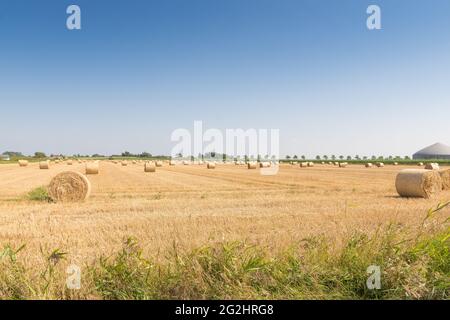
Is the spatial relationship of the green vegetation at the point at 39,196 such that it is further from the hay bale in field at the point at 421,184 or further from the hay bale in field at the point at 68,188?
the hay bale in field at the point at 421,184

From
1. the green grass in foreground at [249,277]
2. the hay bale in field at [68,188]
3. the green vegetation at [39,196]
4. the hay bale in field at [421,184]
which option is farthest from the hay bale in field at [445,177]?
the green vegetation at [39,196]

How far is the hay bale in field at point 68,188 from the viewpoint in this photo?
1702cm

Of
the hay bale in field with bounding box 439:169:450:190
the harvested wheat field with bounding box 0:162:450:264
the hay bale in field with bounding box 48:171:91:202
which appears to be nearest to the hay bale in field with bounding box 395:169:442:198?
the harvested wheat field with bounding box 0:162:450:264

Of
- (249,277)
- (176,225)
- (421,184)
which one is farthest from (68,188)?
(421,184)

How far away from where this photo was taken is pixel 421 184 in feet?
57.9

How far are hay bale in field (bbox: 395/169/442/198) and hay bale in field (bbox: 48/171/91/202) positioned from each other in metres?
15.1

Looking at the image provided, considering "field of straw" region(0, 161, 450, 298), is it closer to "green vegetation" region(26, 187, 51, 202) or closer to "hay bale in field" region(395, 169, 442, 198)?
"green vegetation" region(26, 187, 51, 202)

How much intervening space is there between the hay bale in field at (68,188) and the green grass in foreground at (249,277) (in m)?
12.4

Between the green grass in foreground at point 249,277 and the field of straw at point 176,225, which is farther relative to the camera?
the field of straw at point 176,225

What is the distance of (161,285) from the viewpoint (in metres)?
4.76

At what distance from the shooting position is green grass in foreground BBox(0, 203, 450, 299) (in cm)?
459

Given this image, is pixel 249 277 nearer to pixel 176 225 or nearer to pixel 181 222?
pixel 176 225

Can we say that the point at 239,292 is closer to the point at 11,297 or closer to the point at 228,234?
the point at 11,297
